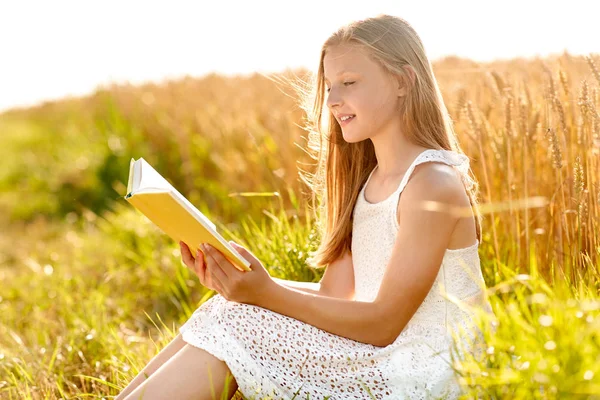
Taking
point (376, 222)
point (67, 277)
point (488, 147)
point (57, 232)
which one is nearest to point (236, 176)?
point (67, 277)

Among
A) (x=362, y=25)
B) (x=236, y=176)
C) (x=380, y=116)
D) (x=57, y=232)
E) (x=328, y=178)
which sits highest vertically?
(x=362, y=25)

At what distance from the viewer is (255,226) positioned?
3.43 meters

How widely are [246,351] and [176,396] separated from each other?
21 cm

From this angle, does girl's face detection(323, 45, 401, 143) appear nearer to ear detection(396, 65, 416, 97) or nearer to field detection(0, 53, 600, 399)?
ear detection(396, 65, 416, 97)

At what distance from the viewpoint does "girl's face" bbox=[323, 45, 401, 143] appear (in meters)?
2.22

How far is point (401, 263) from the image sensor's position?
2023mm

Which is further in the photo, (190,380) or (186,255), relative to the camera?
(186,255)

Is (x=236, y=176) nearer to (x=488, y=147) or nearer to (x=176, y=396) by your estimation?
(x=488, y=147)

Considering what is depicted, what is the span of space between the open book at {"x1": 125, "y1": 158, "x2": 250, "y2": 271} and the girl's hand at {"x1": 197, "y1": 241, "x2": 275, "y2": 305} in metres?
0.02

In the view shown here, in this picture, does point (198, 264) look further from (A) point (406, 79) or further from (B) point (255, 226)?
(B) point (255, 226)

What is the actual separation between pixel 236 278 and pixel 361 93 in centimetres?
64

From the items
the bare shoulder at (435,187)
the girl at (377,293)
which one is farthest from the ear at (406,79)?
the bare shoulder at (435,187)

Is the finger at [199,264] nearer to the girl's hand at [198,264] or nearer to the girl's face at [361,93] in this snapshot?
the girl's hand at [198,264]

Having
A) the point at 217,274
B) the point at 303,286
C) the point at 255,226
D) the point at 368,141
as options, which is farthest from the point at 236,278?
the point at 255,226
